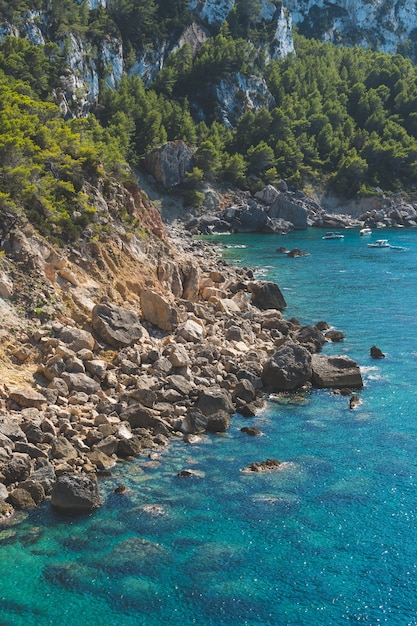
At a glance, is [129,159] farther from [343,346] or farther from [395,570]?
[395,570]

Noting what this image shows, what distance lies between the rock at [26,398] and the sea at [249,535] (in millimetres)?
4873

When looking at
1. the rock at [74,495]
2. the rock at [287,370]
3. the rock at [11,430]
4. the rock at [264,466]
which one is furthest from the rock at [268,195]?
the rock at [74,495]

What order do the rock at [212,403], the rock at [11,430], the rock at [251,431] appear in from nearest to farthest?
the rock at [11,430]
the rock at [251,431]
the rock at [212,403]

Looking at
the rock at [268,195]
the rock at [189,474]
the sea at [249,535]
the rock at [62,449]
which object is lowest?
the sea at [249,535]

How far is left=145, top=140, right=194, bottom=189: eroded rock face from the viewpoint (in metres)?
129

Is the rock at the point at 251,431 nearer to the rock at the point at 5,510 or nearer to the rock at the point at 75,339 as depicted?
the rock at the point at 75,339

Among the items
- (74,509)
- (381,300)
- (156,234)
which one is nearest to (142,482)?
(74,509)

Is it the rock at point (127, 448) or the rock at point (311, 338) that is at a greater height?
the rock at point (311, 338)

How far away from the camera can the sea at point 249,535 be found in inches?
703

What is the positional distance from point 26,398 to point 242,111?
151 m

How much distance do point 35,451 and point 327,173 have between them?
137589 mm

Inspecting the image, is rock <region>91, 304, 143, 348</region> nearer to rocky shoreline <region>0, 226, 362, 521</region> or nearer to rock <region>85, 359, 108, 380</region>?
rocky shoreline <region>0, 226, 362, 521</region>

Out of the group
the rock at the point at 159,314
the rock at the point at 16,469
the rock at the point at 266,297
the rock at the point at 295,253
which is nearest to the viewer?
the rock at the point at 16,469

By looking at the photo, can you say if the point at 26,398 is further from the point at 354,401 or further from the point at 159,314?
the point at 354,401
